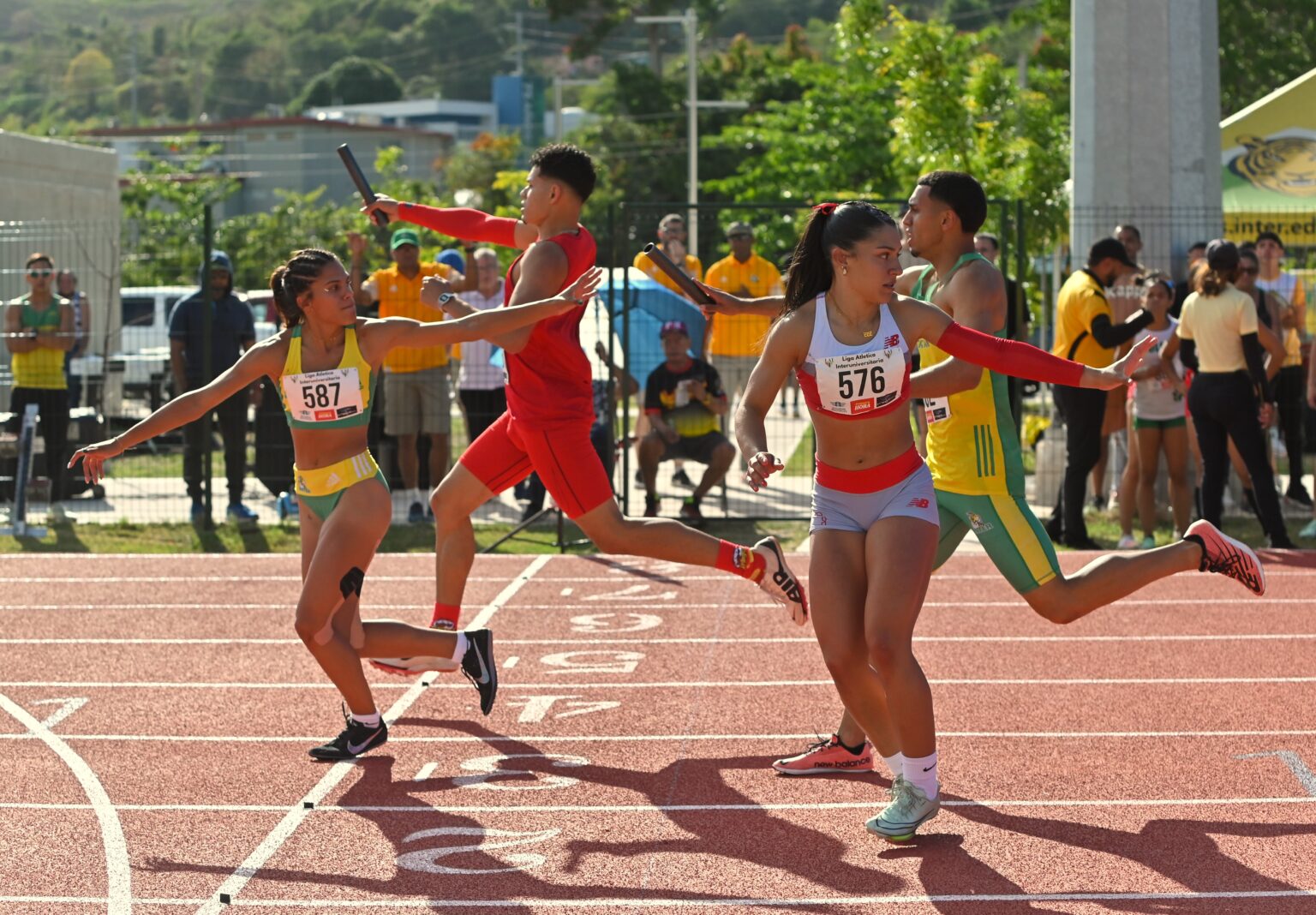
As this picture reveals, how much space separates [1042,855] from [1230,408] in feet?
23.3

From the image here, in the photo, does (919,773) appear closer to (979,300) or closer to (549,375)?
(979,300)

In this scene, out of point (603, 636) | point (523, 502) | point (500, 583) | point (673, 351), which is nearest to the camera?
point (603, 636)

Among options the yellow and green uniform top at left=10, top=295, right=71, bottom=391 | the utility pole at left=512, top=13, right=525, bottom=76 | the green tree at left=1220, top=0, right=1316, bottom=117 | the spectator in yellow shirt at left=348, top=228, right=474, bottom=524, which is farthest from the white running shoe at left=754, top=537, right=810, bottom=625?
the utility pole at left=512, top=13, right=525, bottom=76

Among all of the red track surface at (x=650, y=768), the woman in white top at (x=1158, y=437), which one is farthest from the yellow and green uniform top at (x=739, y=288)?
the red track surface at (x=650, y=768)

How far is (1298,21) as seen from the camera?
41500 mm

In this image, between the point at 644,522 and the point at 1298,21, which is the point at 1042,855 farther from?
the point at 1298,21

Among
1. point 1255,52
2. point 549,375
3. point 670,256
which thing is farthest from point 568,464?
point 1255,52

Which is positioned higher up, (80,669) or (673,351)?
(673,351)

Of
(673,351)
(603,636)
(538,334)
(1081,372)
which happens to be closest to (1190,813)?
(1081,372)

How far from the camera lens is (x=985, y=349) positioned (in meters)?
6.05

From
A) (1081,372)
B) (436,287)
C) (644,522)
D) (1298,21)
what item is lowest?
(644,522)

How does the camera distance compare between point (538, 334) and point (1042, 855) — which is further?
point (538, 334)

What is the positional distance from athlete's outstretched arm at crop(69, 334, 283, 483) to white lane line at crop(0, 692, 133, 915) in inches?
44.6

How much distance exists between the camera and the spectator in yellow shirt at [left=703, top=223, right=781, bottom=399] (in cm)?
1591
